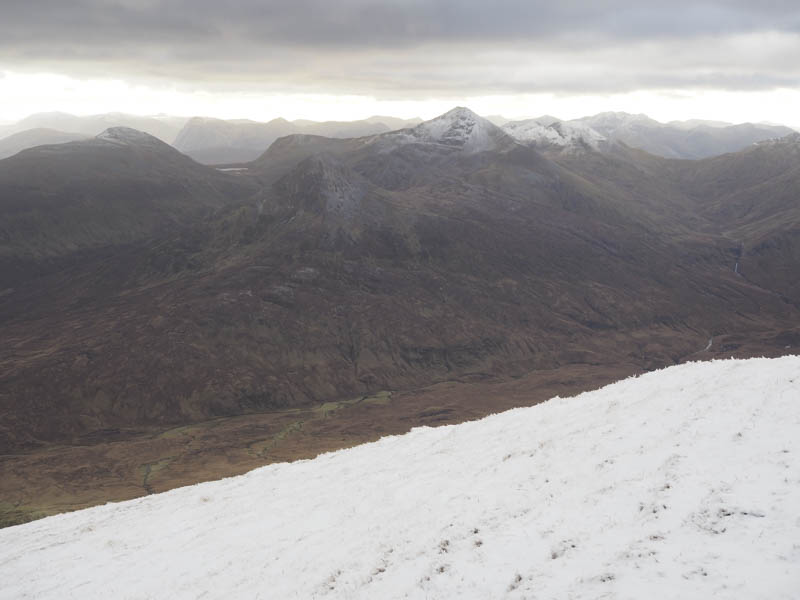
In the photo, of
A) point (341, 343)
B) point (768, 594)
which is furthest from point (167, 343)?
point (768, 594)

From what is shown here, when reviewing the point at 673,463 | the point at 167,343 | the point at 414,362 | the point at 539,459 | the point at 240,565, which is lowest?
the point at 414,362

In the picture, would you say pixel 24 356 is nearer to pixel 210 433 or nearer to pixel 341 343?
pixel 210 433

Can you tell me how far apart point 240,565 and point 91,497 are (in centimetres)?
7679

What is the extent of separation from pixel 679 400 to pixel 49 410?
142m

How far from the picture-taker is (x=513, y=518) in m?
19.5

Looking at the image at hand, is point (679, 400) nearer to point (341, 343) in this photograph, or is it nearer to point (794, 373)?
point (794, 373)

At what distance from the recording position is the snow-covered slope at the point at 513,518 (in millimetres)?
14898

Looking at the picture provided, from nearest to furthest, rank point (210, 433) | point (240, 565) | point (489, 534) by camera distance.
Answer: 1. point (489, 534)
2. point (240, 565)
3. point (210, 433)

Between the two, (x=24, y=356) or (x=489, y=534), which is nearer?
(x=489, y=534)

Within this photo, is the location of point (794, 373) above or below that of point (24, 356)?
above

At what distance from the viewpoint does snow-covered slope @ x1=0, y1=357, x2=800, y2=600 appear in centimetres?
1490

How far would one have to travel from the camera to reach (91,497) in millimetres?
84188

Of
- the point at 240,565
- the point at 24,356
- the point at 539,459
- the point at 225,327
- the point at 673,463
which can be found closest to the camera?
the point at 673,463

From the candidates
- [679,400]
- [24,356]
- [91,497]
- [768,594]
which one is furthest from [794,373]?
[24,356]
